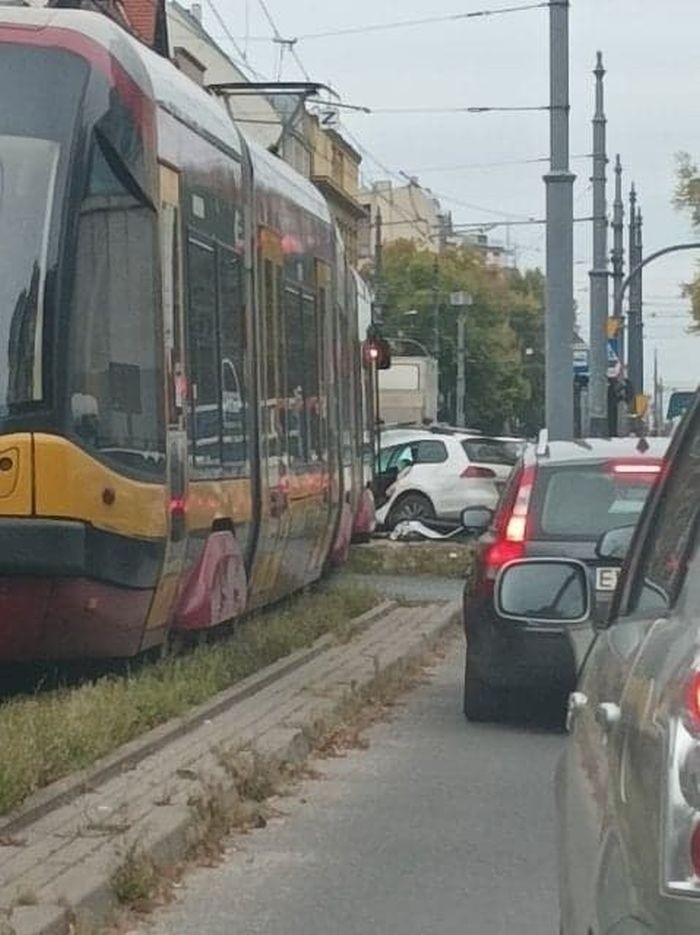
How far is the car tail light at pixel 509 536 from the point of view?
1140 cm

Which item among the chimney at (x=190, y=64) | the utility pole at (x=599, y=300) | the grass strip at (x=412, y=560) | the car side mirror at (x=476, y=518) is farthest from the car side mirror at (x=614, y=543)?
the chimney at (x=190, y=64)

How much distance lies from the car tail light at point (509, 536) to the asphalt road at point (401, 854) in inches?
33.7

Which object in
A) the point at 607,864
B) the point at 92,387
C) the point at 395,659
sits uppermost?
the point at 92,387

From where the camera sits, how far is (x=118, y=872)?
22.8 ft

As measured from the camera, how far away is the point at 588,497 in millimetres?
11625

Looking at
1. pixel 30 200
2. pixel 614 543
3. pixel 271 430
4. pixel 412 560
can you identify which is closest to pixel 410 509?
pixel 412 560

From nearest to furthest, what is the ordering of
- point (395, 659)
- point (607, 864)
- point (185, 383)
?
point (607, 864) → point (185, 383) → point (395, 659)

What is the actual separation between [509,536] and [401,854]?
3.57m

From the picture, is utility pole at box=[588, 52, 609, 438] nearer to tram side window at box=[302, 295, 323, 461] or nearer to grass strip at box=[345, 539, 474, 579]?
grass strip at box=[345, 539, 474, 579]

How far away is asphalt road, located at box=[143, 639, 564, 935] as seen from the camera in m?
7.09

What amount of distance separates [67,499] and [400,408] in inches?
1772

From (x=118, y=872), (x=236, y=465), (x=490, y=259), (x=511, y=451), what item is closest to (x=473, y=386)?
(x=490, y=259)

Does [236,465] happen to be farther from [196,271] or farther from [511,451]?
[511,451]

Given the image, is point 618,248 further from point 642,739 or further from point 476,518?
point 642,739
